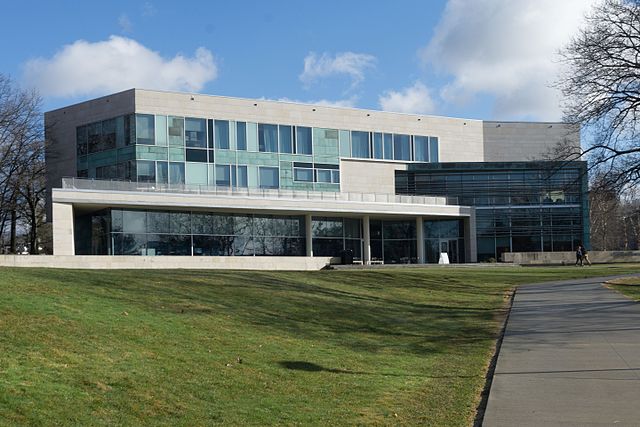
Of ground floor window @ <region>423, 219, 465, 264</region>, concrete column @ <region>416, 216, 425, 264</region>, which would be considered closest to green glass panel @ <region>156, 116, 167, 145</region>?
concrete column @ <region>416, 216, 425, 264</region>

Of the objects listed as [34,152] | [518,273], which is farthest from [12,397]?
[34,152]

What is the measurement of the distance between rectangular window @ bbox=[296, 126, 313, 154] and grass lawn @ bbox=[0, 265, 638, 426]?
38478 mm

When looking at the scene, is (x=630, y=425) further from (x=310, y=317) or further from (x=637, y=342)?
(x=310, y=317)

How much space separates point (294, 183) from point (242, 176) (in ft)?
14.8

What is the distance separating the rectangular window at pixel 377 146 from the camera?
63406 millimetres

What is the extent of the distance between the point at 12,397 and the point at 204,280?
14873 mm

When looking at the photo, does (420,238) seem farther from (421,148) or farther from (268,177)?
(268,177)

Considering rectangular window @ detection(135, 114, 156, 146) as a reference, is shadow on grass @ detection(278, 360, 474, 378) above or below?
below

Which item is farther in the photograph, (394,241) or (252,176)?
(394,241)

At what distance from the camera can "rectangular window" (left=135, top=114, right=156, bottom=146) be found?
53125 mm

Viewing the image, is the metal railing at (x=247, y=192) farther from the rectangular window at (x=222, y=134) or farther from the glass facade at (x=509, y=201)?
the rectangular window at (x=222, y=134)

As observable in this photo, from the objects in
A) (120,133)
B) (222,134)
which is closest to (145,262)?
(120,133)

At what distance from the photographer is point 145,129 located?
175 ft

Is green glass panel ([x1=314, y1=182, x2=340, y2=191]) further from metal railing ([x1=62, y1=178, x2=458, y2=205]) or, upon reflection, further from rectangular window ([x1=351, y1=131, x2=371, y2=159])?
→ metal railing ([x1=62, y1=178, x2=458, y2=205])
